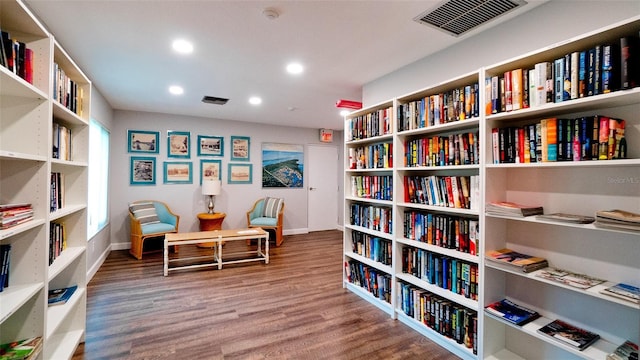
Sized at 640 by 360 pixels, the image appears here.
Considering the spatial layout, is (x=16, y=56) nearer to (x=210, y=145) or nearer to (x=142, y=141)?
(x=142, y=141)

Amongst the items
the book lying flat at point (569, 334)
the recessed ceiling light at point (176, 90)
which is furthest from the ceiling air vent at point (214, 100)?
the book lying flat at point (569, 334)

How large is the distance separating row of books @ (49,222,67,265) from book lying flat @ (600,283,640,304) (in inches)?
125

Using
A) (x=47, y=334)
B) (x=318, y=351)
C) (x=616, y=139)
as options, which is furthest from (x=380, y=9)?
(x=47, y=334)

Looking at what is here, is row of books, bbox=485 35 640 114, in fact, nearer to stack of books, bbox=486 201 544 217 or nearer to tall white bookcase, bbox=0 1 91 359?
stack of books, bbox=486 201 544 217

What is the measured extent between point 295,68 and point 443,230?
83.6 inches

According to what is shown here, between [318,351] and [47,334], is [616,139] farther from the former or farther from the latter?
[47,334]

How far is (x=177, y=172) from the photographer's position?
18.0ft

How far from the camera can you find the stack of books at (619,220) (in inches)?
52.5

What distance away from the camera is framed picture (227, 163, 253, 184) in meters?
5.95

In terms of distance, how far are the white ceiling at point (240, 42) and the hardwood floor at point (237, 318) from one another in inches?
94.7

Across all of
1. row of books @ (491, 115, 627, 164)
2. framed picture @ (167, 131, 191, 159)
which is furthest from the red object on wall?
framed picture @ (167, 131, 191, 159)

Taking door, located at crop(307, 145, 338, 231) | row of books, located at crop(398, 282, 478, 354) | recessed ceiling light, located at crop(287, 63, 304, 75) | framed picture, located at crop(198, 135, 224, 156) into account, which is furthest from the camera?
door, located at crop(307, 145, 338, 231)

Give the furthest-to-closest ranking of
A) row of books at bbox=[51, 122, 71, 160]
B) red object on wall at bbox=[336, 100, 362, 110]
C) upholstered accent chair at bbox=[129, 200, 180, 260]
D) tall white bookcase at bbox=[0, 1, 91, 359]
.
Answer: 1. upholstered accent chair at bbox=[129, 200, 180, 260]
2. red object on wall at bbox=[336, 100, 362, 110]
3. row of books at bbox=[51, 122, 71, 160]
4. tall white bookcase at bbox=[0, 1, 91, 359]

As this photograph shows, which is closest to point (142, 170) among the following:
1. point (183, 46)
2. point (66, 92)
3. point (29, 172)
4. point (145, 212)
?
point (145, 212)
